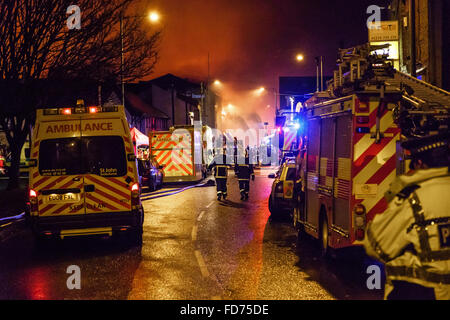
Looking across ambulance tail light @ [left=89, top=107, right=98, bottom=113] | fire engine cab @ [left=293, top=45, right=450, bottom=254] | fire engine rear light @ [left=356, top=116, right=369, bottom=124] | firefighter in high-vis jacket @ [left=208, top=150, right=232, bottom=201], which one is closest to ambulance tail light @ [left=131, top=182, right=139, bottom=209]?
ambulance tail light @ [left=89, top=107, right=98, bottom=113]

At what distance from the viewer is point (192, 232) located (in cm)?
1088

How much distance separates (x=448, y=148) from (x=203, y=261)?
5.44 m

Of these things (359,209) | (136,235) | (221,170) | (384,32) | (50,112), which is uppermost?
(384,32)

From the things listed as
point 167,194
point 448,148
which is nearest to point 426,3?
point 167,194

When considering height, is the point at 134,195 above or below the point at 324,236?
above

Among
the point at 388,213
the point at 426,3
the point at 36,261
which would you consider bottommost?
the point at 36,261

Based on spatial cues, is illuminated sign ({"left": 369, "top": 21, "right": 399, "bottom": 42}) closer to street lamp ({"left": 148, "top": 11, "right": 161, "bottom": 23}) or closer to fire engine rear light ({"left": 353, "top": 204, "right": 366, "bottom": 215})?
street lamp ({"left": 148, "top": 11, "right": 161, "bottom": 23})

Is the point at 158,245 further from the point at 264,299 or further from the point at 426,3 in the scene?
the point at 426,3

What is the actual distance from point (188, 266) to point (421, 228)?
518cm

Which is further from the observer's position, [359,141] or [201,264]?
[201,264]

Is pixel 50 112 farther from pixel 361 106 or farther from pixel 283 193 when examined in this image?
pixel 283 193

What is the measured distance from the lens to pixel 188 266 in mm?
7695

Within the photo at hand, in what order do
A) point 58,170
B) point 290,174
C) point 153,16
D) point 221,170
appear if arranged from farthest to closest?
point 153,16 → point 221,170 → point 290,174 → point 58,170

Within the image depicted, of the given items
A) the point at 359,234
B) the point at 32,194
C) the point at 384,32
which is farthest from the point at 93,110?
the point at 384,32
